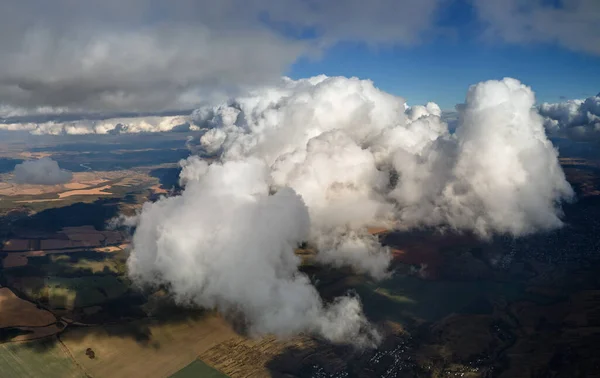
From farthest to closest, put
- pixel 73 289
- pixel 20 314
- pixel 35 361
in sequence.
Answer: pixel 73 289, pixel 20 314, pixel 35 361

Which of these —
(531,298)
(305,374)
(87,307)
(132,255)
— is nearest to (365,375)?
(305,374)

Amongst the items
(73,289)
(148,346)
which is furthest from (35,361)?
(73,289)

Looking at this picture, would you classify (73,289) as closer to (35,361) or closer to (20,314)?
(20,314)

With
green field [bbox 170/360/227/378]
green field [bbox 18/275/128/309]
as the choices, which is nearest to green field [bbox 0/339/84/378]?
green field [bbox 170/360/227/378]

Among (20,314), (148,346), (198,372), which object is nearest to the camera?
(198,372)

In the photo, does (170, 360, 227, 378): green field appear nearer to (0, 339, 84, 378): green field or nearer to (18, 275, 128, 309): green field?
(0, 339, 84, 378): green field

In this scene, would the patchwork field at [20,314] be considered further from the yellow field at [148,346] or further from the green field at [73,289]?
the yellow field at [148,346]
